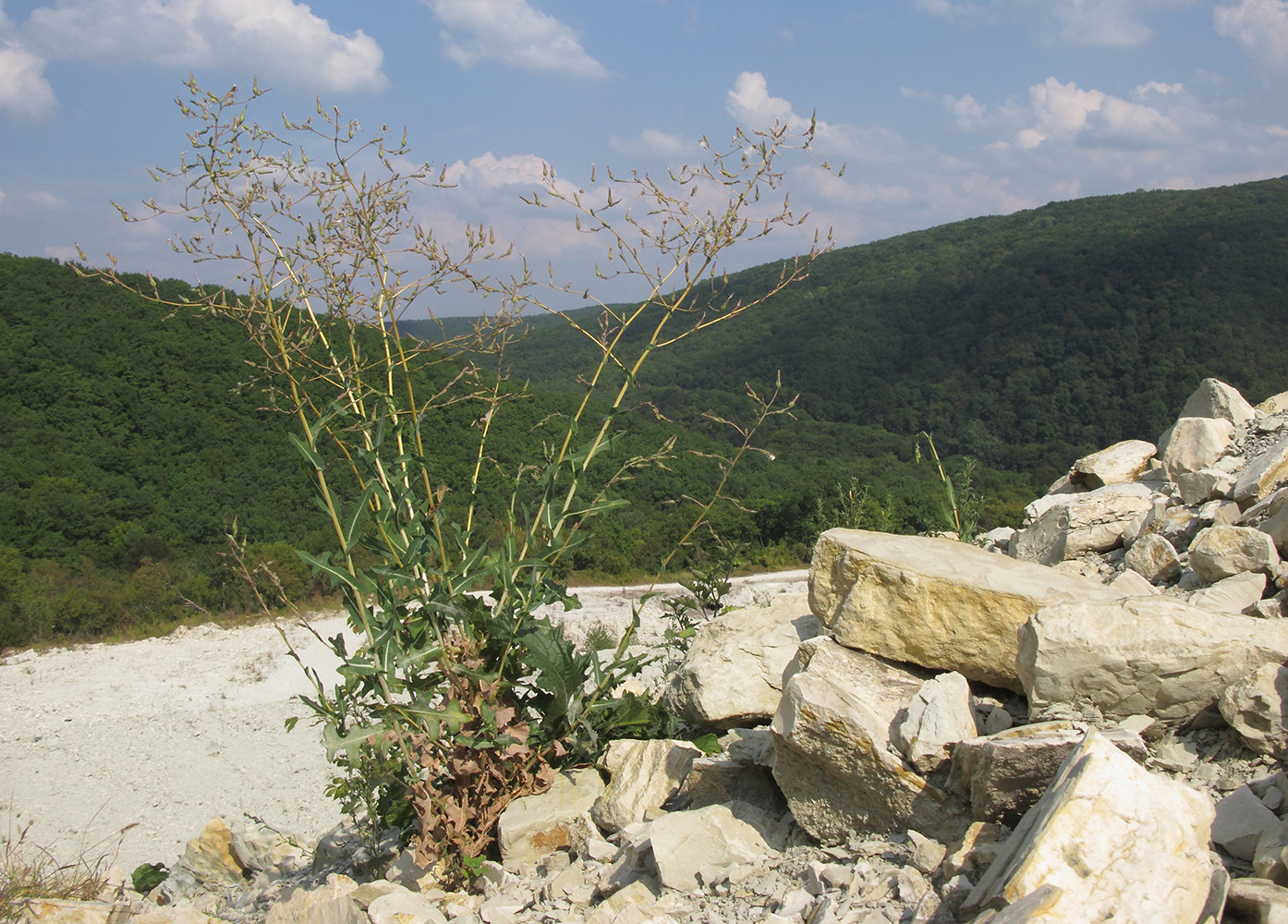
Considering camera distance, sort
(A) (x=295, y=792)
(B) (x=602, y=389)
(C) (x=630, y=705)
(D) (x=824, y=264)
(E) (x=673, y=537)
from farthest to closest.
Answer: (D) (x=824, y=264)
(B) (x=602, y=389)
(E) (x=673, y=537)
(A) (x=295, y=792)
(C) (x=630, y=705)

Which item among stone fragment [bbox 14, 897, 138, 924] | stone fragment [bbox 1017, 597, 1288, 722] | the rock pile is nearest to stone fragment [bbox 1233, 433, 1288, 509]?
the rock pile

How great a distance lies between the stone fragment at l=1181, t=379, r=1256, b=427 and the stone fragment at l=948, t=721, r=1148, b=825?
491cm

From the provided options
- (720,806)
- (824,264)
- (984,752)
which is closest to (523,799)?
(720,806)

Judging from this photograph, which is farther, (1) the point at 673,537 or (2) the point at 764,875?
(1) the point at 673,537

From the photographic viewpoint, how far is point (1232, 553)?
3.47 metres

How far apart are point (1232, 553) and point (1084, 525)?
145 centimetres

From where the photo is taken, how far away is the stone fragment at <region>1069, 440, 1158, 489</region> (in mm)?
5961

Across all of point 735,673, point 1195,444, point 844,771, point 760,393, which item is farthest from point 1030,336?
point 844,771

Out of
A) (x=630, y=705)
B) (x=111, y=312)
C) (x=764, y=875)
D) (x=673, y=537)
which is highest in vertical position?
(x=111, y=312)

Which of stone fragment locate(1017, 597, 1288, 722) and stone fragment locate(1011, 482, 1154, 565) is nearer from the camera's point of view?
stone fragment locate(1017, 597, 1288, 722)

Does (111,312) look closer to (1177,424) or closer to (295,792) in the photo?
(295,792)

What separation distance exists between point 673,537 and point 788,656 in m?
13.5

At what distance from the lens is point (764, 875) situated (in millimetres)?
2277

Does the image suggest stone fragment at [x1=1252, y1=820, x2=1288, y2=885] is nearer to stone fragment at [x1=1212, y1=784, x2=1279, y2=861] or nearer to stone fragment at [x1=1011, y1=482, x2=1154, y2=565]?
stone fragment at [x1=1212, y1=784, x2=1279, y2=861]
